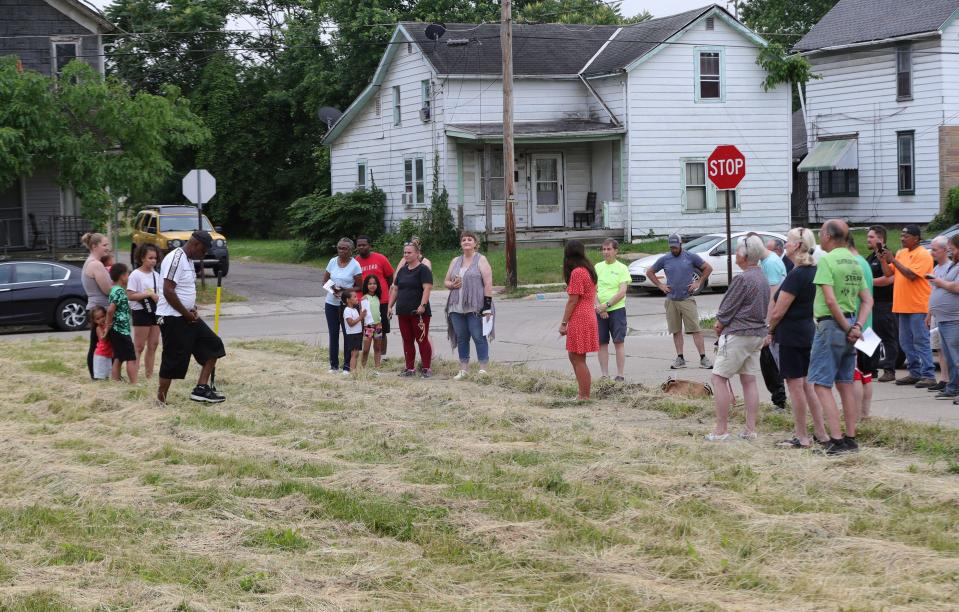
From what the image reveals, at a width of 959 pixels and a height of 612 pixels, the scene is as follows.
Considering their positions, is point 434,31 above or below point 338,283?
above

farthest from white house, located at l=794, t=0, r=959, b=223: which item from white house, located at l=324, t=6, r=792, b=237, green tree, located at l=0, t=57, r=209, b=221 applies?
green tree, located at l=0, t=57, r=209, b=221

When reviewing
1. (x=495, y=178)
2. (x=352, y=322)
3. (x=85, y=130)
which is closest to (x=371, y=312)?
(x=352, y=322)

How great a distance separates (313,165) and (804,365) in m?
48.4

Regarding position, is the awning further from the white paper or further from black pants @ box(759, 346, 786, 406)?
the white paper

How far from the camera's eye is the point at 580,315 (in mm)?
12477

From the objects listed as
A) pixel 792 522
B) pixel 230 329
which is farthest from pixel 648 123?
pixel 792 522

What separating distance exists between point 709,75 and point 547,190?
617 centimetres

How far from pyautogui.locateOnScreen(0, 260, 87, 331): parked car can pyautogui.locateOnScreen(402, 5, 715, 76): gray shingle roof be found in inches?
616

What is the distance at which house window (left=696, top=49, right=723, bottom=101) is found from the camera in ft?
120

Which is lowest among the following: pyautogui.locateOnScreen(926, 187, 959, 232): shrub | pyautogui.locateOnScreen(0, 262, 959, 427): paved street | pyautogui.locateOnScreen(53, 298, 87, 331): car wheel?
pyautogui.locateOnScreen(0, 262, 959, 427): paved street

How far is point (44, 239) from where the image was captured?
32.7 meters

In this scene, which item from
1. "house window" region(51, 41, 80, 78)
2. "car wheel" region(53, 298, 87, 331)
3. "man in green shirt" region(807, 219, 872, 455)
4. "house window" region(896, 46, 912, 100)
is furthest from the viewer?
"house window" region(896, 46, 912, 100)

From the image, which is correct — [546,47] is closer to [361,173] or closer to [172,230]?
[361,173]

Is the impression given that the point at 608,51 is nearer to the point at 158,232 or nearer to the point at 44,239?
the point at 158,232
